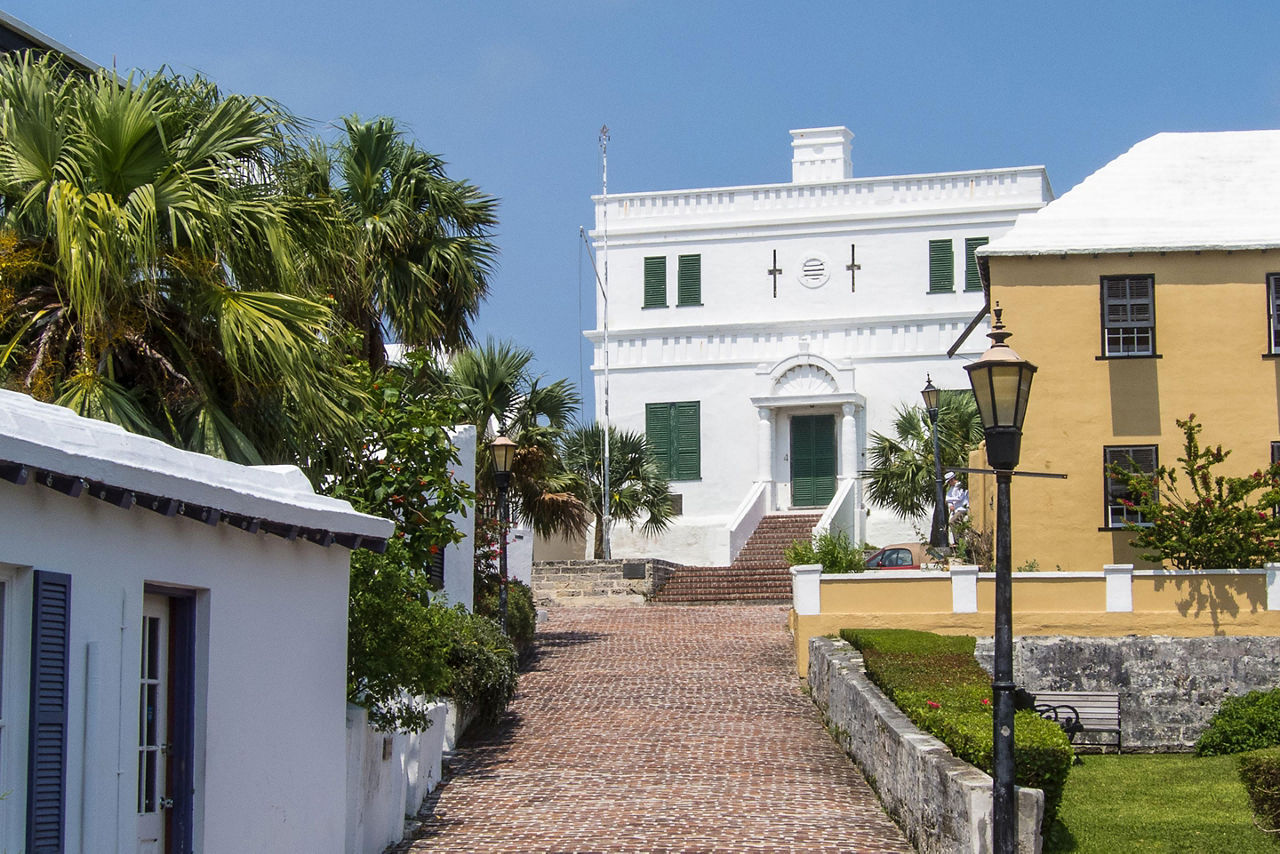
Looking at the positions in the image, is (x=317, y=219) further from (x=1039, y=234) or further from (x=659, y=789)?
(x=1039, y=234)

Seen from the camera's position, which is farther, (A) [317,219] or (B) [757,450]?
(B) [757,450]

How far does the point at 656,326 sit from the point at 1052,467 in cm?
1743

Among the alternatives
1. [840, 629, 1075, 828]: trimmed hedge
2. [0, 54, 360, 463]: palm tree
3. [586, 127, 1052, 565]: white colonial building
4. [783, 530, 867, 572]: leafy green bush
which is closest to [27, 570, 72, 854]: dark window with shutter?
[0, 54, 360, 463]: palm tree

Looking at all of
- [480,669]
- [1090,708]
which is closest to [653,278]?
[1090,708]

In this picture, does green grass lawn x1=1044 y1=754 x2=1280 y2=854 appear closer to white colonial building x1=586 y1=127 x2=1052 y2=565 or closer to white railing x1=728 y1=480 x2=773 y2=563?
white railing x1=728 y1=480 x2=773 y2=563

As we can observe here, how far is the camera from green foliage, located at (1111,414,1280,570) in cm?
2031

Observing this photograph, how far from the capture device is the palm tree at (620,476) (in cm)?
3481

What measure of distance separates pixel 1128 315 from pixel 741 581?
36.9ft

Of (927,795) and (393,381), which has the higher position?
(393,381)

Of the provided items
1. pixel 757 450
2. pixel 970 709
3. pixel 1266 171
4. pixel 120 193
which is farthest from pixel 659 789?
pixel 757 450

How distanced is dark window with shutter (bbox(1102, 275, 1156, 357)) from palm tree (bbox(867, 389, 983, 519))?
7505 mm

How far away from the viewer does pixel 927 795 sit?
1122 cm

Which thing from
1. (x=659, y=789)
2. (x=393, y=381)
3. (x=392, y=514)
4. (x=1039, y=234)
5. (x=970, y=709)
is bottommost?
(x=659, y=789)

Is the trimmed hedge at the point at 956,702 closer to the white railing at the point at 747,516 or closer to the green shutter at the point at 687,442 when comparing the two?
the white railing at the point at 747,516
